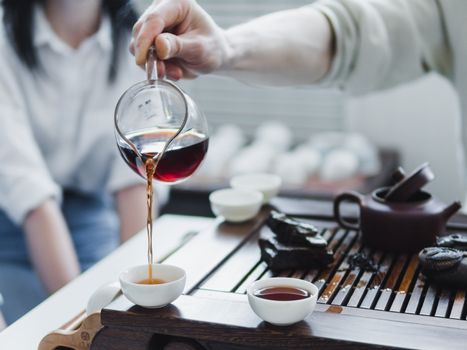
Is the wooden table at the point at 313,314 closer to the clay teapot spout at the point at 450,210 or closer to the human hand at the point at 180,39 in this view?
the clay teapot spout at the point at 450,210

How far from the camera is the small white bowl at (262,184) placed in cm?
196

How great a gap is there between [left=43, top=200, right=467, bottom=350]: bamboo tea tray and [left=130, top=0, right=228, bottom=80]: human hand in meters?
0.40

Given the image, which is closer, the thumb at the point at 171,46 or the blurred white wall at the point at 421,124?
the thumb at the point at 171,46

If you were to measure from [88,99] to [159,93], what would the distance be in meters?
1.38

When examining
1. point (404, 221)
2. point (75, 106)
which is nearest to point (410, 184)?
point (404, 221)

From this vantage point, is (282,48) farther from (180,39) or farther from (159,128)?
(159,128)

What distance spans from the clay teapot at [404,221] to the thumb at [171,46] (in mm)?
504

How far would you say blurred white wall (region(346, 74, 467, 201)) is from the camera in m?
3.61

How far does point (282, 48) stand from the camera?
1962 millimetres

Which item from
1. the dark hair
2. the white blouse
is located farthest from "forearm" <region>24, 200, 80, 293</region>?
the dark hair

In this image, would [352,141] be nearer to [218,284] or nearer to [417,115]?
[417,115]

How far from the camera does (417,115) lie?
145 inches

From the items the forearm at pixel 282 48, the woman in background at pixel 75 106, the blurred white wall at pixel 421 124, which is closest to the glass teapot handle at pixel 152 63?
the forearm at pixel 282 48

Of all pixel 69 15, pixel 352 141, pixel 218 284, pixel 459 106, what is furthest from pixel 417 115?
pixel 218 284
